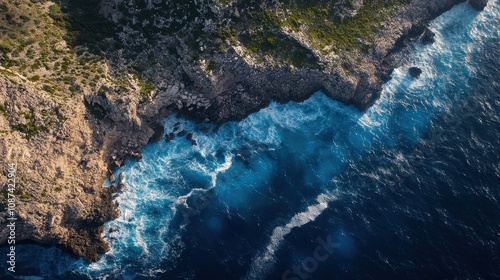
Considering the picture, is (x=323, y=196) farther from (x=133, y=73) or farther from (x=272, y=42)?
(x=133, y=73)

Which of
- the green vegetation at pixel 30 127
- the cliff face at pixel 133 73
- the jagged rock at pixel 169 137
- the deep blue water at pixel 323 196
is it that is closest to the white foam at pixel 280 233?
the deep blue water at pixel 323 196

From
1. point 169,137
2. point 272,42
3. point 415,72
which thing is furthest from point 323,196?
point 415,72

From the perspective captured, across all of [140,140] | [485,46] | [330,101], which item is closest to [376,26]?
[330,101]

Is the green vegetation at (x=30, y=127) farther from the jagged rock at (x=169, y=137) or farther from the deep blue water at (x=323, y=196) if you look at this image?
the jagged rock at (x=169, y=137)

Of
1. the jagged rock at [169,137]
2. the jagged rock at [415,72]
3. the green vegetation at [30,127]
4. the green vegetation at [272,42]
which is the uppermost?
the jagged rock at [415,72]

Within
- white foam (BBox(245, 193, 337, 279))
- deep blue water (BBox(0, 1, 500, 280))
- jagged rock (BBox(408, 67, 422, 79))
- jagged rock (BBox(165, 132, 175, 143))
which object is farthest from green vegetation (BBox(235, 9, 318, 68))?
white foam (BBox(245, 193, 337, 279))
